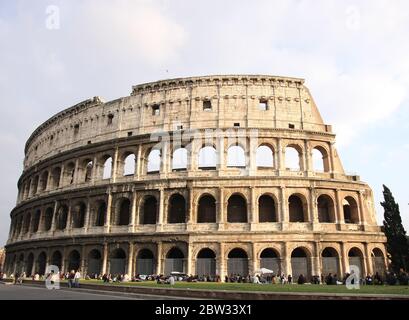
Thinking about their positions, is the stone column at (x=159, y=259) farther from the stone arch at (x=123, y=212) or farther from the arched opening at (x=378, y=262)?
the arched opening at (x=378, y=262)

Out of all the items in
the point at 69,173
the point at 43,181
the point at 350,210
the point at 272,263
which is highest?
the point at 43,181

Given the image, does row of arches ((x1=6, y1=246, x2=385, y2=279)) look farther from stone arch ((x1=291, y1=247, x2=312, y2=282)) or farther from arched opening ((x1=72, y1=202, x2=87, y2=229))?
arched opening ((x1=72, y1=202, x2=87, y2=229))

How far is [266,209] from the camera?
27344 mm

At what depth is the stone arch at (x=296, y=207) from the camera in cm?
2712

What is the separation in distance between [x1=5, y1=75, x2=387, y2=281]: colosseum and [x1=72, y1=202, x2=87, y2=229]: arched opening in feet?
0.35

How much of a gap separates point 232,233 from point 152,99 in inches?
530

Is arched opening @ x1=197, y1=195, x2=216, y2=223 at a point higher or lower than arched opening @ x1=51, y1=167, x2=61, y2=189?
lower

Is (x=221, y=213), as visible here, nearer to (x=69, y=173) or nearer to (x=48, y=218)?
(x=69, y=173)

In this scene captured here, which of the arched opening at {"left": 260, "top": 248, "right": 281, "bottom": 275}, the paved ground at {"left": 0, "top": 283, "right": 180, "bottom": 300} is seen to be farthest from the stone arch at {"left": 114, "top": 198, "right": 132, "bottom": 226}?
the arched opening at {"left": 260, "top": 248, "right": 281, "bottom": 275}

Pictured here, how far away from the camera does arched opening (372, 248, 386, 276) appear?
26812 millimetres

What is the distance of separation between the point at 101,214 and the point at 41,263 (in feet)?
27.6

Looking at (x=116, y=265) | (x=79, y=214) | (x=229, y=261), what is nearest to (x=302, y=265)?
(x=229, y=261)
